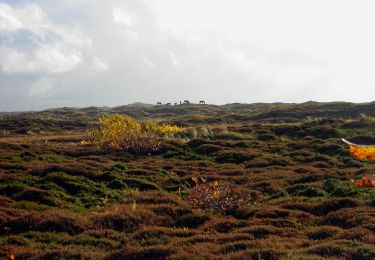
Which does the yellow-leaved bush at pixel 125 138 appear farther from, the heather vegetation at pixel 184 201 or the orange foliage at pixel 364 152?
the orange foliage at pixel 364 152

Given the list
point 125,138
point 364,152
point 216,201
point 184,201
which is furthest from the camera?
point 125,138

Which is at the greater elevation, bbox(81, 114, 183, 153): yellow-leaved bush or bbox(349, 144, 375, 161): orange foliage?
bbox(349, 144, 375, 161): orange foliage

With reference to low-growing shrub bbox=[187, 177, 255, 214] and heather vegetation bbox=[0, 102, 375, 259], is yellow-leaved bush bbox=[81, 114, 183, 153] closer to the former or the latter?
heather vegetation bbox=[0, 102, 375, 259]

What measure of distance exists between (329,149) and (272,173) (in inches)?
395

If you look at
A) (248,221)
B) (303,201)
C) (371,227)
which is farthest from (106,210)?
(371,227)

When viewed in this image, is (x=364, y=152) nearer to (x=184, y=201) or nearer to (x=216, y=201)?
(x=216, y=201)

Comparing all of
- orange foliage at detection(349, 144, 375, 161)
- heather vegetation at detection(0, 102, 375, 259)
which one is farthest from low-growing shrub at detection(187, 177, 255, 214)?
orange foliage at detection(349, 144, 375, 161)

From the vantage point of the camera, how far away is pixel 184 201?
1916cm

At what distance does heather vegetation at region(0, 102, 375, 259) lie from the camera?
41.6ft

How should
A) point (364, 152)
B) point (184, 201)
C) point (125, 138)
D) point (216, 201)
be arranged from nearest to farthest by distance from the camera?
point (364, 152)
point (216, 201)
point (184, 201)
point (125, 138)

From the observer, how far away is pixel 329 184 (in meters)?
21.9

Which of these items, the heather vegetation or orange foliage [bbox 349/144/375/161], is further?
the heather vegetation

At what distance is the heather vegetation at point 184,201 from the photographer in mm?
12680

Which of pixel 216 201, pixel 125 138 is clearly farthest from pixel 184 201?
pixel 125 138
